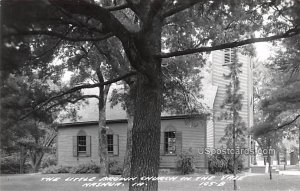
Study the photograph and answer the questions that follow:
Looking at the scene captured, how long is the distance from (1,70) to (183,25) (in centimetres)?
835

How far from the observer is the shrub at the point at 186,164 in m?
23.8

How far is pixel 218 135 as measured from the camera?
26.5 m

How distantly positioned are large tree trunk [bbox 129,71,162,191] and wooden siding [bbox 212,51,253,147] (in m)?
18.2

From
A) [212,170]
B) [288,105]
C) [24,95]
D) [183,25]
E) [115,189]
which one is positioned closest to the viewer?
[24,95]

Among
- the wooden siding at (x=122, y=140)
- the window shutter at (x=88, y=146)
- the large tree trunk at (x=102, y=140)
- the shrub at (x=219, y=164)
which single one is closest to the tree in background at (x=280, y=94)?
the wooden siding at (x=122, y=140)

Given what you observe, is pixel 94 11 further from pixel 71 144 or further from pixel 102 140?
pixel 71 144

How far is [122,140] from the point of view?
94.1 feet

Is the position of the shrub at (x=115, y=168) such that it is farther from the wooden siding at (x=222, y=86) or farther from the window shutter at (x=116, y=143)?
the wooden siding at (x=222, y=86)

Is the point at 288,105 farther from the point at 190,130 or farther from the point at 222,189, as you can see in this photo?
the point at 190,130

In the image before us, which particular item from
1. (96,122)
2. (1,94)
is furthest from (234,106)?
(96,122)

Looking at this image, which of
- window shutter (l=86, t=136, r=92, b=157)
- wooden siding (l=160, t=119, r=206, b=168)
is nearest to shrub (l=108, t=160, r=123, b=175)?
wooden siding (l=160, t=119, r=206, b=168)

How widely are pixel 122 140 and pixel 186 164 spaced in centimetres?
643

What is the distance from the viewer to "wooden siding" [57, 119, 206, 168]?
24734 millimetres

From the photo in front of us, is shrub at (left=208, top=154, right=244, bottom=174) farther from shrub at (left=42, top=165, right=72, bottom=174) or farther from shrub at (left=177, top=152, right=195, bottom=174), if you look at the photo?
shrub at (left=42, top=165, right=72, bottom=174)
